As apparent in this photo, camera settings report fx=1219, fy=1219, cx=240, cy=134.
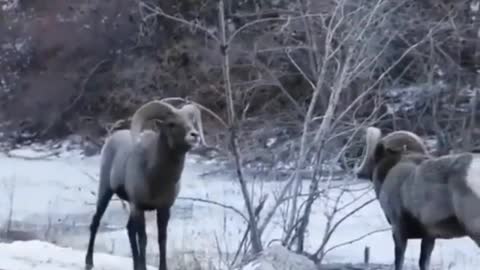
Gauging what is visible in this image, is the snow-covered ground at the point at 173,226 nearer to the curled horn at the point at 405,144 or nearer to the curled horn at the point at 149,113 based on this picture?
the curled horn at the point at 149,113

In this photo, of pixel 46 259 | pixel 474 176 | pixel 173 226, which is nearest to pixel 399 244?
pixel 474 176

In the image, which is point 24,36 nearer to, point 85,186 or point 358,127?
point 85,186

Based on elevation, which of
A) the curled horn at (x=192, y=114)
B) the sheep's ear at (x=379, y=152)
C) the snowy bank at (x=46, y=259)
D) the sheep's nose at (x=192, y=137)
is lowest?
the snowy bank at (x=46, y=259)

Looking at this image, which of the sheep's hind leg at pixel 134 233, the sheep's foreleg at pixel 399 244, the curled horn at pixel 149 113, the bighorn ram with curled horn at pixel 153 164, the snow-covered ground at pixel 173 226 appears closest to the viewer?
the bighorn ram with curled horn at pixel 153 164

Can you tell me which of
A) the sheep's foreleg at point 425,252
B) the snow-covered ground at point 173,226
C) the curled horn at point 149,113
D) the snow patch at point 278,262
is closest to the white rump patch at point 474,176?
the snow patch at point 278,262

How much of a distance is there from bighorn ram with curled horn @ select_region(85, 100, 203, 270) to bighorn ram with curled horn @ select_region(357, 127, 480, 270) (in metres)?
1.86

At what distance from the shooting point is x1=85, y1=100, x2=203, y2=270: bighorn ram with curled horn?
10602 millimetres

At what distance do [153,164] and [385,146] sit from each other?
2.30 m

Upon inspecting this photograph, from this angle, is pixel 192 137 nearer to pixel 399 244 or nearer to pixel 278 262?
pixel 278 262

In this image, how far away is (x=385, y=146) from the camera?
11531 mm

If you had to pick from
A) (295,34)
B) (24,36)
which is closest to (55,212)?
(295,34)

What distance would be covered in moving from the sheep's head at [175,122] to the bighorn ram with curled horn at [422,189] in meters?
1.85

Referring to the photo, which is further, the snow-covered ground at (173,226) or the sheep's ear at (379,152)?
the snow-covered ground at (173,226)

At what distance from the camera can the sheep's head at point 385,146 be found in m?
11.5
